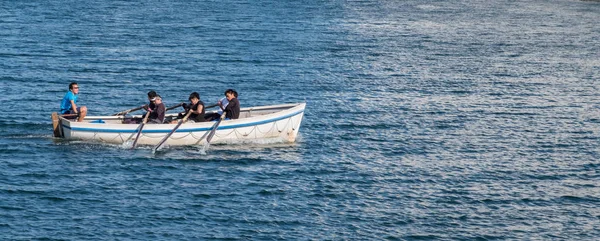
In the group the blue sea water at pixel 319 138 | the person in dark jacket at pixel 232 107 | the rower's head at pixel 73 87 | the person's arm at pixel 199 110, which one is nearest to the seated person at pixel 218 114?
the person in dark jacket at pixel 232 107

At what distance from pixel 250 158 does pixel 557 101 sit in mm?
24289

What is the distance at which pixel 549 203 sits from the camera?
1580 inches

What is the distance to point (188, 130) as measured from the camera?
4578cm

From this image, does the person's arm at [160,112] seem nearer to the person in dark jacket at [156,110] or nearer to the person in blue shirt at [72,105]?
the person in dark jacket at [156,110]

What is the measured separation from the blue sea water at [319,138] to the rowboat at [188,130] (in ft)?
1.78

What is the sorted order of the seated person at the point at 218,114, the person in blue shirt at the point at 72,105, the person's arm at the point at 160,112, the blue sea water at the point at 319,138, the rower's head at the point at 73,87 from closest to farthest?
the blue sea water at the point at 319,138, the person in blue shirt at the point at 72,105, the rower's head at the point at 73,87, the person's arm at the point at 160,112, the seated person at the point at 218,114

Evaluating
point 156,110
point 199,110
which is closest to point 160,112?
point 156,110

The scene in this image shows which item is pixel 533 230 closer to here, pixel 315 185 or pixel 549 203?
pixel 549 203

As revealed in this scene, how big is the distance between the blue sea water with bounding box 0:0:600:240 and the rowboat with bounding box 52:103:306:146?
21.4 inches

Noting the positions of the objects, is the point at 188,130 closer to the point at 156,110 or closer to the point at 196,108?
the point at 196,108

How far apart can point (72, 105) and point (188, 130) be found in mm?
5495

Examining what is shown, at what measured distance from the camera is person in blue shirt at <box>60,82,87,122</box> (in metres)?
46.1

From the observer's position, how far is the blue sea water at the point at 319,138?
1469 inches

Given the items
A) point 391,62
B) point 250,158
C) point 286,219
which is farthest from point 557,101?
point 286,219
